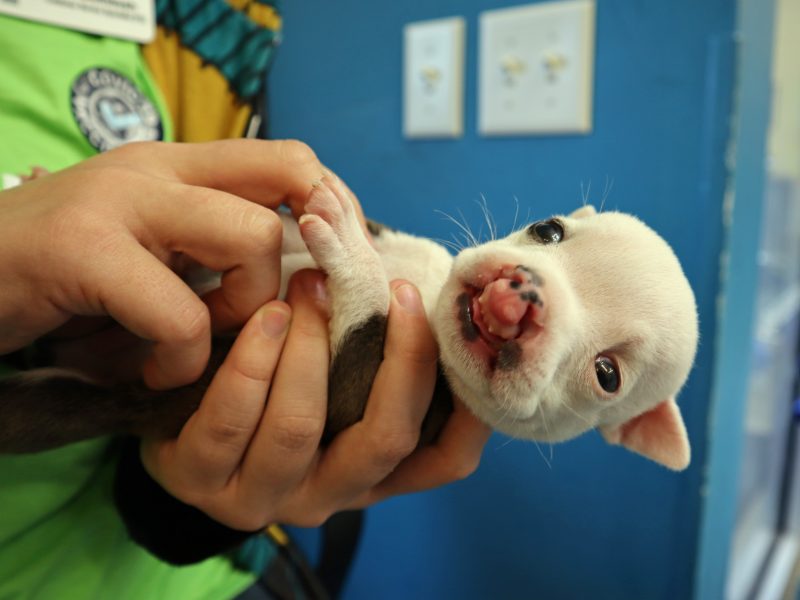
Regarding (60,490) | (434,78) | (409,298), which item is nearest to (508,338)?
(409,298)

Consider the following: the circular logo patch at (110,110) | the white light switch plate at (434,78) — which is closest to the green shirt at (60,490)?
the circular logo patch at (110,110)

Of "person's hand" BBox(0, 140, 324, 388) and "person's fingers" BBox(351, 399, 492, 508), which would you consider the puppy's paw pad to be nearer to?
"person's hand" BBox(0, 140, 324, 388)

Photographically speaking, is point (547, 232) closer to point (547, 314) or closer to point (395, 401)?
point (547, 314)

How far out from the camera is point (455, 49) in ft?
5.28

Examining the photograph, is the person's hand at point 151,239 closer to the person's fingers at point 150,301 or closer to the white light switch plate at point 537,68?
the person's fingers at point 150,301

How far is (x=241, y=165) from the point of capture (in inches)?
27.4

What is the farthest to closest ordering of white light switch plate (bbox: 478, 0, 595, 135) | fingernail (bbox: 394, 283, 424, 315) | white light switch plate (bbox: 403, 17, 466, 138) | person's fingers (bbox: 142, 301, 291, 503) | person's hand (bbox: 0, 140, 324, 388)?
white light switch plate (bbox: 403, 17, 466, 138), white light switch plate (bbox: 478, 0, 595, 135), fingernail (bbox: 394, 283, 424, 315), person's fingers (bbox: 142, 301, 291, 503), person's hand (bbox: 0, 140, 324, 388)

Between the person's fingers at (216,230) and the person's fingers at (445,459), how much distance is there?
37 centimetres

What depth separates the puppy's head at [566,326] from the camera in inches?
27.4

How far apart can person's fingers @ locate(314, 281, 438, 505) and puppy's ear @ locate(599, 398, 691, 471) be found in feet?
1.15

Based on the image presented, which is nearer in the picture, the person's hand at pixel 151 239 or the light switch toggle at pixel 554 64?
the person's hand at pixel 151 239

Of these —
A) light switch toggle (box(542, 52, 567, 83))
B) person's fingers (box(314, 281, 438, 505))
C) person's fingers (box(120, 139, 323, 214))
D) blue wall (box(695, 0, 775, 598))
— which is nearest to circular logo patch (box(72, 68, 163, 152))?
person's fingers (box(120, 139, 323, 214))

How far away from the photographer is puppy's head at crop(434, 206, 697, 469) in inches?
27.4

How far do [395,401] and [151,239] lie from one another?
13.4 inches
